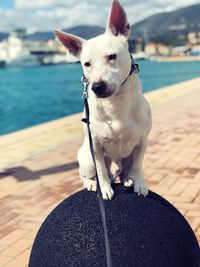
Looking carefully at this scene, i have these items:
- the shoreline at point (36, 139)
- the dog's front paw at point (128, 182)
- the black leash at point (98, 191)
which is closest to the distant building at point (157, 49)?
the shoreline at point (36, 139)

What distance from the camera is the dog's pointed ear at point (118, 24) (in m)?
2.77

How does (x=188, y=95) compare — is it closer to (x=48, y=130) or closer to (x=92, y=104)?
(x=48, y=130)

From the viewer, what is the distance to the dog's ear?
9.29 ft

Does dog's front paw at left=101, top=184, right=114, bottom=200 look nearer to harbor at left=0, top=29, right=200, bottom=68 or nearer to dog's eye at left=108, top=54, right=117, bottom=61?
dog's eye at left=108, top=54, right=117, bottom=61

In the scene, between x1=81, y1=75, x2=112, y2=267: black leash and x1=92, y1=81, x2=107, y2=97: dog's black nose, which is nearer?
x1=92, y1=81, x2=107, y2=97: dog's black nose

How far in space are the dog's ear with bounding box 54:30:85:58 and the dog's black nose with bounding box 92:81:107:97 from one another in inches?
13.7

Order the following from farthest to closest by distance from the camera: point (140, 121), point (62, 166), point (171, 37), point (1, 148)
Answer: point (171, 37), point (1, 148), point (62, 166), point (140, 121)

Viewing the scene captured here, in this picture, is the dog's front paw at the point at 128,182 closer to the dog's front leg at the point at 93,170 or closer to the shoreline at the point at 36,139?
the dog's front leg at the point at 93,170

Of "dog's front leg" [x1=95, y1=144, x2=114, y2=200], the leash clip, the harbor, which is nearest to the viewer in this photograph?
the leash clip

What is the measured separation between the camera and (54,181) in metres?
6.68

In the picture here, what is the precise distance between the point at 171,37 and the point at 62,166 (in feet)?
451

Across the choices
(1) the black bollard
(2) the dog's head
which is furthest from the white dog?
(1) the black bollard

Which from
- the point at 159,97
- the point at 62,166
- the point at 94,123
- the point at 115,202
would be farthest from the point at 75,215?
the point at 159,97

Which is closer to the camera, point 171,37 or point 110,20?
point 110,20
